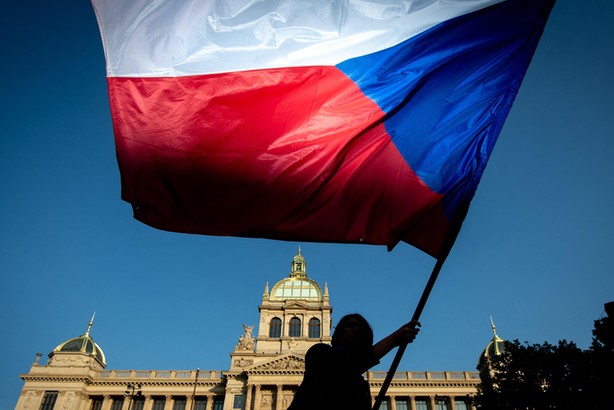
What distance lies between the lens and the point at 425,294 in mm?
4484

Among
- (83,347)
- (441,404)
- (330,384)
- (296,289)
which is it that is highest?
(296,289)

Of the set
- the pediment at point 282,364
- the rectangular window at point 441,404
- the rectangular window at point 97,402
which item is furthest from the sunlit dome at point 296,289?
the rectangular window at point 97,402

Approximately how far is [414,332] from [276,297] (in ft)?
170

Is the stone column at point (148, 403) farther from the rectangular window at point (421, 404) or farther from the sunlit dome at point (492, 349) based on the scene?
the sunlit dome at point (492, 349)

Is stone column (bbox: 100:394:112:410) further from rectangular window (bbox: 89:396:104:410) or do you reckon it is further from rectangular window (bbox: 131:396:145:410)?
rectangular window (bbox: 131:396:145:410)

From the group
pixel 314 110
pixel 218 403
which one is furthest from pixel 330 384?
pixel 218 403

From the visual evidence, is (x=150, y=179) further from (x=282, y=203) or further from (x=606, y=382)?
(x=606, y=382)

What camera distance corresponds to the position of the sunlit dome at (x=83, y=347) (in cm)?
5275

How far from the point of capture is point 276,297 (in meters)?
54.7

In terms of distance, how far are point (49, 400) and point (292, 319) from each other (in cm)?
2938

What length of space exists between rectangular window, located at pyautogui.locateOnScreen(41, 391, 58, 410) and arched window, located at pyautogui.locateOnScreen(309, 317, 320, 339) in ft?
99.9

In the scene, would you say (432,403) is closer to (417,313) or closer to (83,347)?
(83,347)

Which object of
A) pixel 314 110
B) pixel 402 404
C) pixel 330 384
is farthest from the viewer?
pixel 402 404

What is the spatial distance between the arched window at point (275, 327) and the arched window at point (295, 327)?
1.53 m
